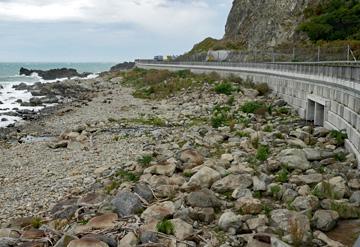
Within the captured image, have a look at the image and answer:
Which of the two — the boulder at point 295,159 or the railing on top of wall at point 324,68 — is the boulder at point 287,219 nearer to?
the boulder at point 295,159

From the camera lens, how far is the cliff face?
60.8 m

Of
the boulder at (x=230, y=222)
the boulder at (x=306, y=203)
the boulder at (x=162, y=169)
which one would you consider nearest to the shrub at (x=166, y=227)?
the boulder at (x=230, y=222)

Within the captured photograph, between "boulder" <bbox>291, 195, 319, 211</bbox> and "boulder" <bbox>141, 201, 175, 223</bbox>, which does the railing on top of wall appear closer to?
"boulder" <bbox>291, 195, 319, 211</bbox>

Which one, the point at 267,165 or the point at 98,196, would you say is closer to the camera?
the point at 98,196

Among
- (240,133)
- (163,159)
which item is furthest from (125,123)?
(163,159)

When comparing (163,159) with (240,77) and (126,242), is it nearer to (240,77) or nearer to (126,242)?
(126,242)

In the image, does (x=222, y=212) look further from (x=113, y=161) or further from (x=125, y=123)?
(x=125, y=123)

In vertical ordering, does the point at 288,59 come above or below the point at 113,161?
above

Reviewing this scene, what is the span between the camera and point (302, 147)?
48.1 ft

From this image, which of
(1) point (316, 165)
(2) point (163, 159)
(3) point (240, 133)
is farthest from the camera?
(3) point (240, 133)

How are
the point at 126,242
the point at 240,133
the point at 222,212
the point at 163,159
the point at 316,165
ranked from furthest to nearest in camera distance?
the point at 240,133 → the point at 163,159 → the point at 316,165 → the point at 222,212 → the point at 126,242

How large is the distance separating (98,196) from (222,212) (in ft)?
10.9

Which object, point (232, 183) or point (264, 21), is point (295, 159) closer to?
point (232, 183)

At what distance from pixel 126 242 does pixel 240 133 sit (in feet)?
33.1
